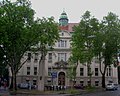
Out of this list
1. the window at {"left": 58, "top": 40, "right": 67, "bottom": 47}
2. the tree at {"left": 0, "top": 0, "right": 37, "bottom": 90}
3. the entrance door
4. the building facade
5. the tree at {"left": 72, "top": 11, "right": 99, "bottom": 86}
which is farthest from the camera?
the window at {"left": 58, "top": 40, "right": 67, "bottom": 47}

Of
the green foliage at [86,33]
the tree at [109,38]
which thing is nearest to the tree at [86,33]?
the green foliage at [86,33]

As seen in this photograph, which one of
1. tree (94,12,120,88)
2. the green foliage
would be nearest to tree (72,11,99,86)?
the green foliage

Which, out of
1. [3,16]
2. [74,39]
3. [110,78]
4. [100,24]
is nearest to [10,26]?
[3,16]

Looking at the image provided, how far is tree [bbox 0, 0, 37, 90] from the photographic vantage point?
41.0m

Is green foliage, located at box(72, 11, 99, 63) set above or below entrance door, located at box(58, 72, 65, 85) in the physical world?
above

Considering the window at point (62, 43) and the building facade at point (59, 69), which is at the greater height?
the window at point (62, 43)

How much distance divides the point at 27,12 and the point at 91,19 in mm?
17875

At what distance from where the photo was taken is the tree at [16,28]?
4097 centimetres

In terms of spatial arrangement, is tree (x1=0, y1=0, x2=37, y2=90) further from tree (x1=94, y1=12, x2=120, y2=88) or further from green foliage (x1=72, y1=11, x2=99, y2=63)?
tree (x1=94, y1=12, x2=120, y2=88)

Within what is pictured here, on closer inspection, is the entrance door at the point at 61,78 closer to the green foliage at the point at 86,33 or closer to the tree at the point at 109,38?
the tree at the point at 109,38

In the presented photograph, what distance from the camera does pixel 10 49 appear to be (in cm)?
4522

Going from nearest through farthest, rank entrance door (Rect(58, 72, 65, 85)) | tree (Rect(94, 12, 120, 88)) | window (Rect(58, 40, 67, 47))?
tree (Rect(94, 12, 120, 88)) < entrance door (Rect(58, 72, 65, 85)) < window (Rect(58, 40, 67, 47))

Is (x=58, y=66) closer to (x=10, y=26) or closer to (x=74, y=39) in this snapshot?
(x=74, y=39)

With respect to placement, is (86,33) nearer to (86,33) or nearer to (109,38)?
(86,33)
